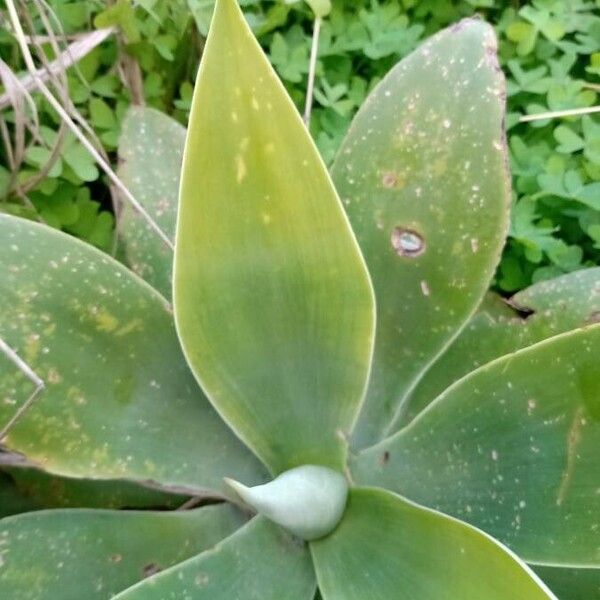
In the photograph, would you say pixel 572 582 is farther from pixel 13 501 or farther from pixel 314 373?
pixel 13 501

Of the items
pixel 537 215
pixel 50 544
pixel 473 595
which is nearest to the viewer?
pixel 473 595

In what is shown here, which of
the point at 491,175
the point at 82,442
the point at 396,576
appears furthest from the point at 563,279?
the point at 82,442

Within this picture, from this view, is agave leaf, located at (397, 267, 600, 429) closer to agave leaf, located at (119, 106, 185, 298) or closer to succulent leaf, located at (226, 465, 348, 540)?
succulent leaf, located at (226, 465, 348, 540)

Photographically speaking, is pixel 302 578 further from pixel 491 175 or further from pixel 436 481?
pixel 491 175

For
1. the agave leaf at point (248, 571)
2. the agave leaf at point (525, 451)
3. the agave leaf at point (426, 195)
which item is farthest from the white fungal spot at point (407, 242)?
the agave leaf at point (248, 571)

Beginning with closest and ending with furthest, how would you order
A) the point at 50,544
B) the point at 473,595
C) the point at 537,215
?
the point at 473,595 → the point at 50,544 → the point at 537,215

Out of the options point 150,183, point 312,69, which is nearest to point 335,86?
point 312,69

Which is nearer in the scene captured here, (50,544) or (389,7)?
(50,544)
